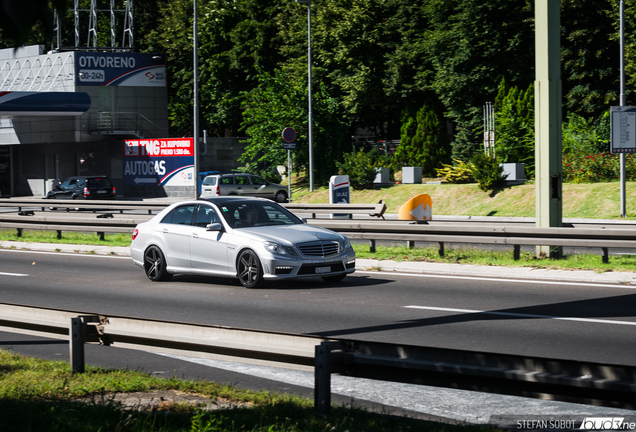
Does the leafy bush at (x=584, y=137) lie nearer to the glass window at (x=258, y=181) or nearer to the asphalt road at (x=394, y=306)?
the glass window at (x=258, y=181)

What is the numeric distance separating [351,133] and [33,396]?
153 ft

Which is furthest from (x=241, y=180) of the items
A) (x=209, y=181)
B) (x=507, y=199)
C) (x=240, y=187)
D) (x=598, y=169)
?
(x=598, y=169)

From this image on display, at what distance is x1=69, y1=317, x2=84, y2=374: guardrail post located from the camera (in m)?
5.91

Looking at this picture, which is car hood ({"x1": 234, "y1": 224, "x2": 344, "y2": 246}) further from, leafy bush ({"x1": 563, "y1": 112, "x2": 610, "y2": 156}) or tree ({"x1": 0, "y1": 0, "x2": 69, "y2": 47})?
leafy bush ({"x1": 563, "y1": 112, "x2": 610, "y2": 156})

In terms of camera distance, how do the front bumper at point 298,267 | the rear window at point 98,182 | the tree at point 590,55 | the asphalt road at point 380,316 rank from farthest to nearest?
the rear window at point 98,182 < the tree at point 590,55 < the front bumper at point 298,267 < the asphalt road at point 380,316

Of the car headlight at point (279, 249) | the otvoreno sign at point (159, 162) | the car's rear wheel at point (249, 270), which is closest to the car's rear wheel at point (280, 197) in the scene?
the otvoreno sign at point (159, 162)

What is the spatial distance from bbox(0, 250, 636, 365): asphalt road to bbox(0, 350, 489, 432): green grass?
267cm

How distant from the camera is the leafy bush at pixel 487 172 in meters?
29.0

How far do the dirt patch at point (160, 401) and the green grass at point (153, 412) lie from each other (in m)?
0.03

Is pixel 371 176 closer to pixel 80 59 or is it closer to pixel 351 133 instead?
pixel 351 133

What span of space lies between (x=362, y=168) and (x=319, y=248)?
22.9 meters

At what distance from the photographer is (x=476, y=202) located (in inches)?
1148

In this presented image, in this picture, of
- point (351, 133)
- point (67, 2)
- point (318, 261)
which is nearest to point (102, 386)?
point (67, 2)

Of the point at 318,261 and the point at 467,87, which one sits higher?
the point at 467,87
